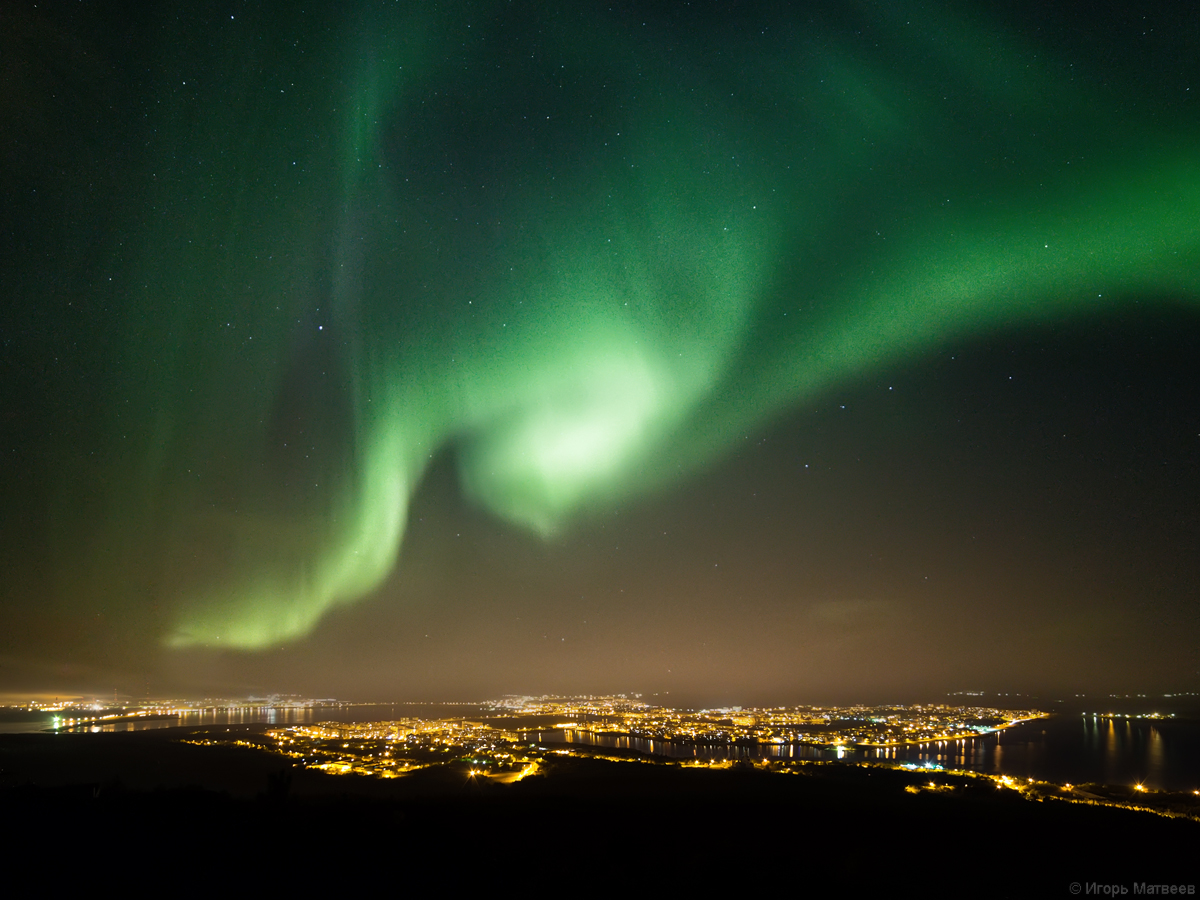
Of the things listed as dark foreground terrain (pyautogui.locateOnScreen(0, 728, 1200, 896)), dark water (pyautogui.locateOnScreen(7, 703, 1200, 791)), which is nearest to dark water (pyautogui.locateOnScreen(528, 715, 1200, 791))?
dark water (pyautogui.locateOnScreen(7, 703, 1200, 791))

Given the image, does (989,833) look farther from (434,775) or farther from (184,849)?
(434,775)

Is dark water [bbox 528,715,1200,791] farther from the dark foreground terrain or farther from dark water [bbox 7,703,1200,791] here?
the dark foreground terrain

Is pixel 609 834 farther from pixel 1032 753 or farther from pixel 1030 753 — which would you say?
pixel 1032 753

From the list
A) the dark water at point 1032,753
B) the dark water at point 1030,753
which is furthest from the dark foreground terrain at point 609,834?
the dark water at point 1030,753

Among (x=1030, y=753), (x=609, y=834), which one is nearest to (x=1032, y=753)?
(x=1030, y=753)

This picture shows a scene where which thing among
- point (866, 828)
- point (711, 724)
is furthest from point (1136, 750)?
point (866, 828)

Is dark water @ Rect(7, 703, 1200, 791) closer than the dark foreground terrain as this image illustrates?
No

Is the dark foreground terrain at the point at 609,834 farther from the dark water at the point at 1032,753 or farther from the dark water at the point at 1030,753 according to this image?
the dark water at the point at 1030,753
